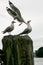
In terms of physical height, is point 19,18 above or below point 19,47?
above

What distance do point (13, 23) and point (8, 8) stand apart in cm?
56

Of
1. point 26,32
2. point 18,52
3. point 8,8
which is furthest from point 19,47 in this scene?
point 8,8

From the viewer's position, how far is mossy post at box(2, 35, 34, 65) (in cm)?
693

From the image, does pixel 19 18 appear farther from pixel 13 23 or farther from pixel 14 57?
pixel 14 57

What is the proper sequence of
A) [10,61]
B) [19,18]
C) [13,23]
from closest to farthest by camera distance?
[10,61]
[19,18]
[13,23]

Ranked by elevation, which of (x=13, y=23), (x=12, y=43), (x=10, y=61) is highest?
(x=13, y=23)

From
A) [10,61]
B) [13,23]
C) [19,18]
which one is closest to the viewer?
[10,61]

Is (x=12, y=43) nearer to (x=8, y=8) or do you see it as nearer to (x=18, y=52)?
(x=18, y=52)

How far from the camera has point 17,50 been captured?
6953 millimetres

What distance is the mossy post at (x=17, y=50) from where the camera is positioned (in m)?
6.93

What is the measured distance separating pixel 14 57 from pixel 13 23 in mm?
1443

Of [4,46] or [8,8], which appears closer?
[4,46]

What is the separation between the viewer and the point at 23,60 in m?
6.98

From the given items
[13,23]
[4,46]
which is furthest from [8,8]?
[4,46]
